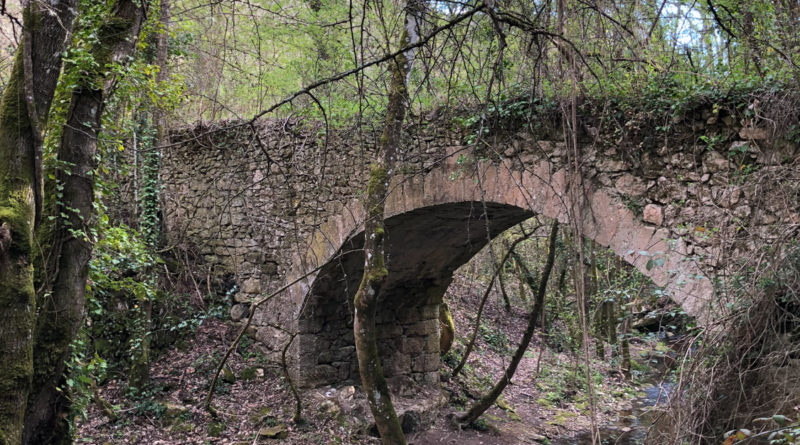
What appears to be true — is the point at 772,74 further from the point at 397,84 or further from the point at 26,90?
the point at 26,90

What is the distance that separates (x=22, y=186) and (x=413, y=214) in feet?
10.8

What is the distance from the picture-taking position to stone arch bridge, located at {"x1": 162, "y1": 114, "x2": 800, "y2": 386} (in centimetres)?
365

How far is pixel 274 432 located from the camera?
224 inches

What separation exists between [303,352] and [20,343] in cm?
370

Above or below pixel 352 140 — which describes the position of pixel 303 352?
below

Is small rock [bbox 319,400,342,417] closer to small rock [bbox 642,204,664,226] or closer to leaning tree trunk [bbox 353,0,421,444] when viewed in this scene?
leaning tree trunk [bbox 353,0,421,444]

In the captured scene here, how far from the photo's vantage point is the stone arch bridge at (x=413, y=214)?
365 cm

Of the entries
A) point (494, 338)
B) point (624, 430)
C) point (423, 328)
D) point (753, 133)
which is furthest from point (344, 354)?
point (753, 133)

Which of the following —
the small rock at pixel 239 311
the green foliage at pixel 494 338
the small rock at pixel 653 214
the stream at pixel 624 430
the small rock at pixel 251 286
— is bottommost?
the stream at pixel 624 430

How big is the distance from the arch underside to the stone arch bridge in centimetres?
A: 2

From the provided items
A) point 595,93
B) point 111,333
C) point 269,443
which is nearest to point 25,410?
point 269,443

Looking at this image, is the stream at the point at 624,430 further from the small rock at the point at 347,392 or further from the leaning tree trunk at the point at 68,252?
the leaning tree trunk at the point at 68,252

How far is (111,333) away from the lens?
20.6ft

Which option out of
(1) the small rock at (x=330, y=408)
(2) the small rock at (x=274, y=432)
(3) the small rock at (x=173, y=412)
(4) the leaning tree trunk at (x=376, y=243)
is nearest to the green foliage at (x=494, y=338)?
(1) the small rock at (x=330, y=408)
